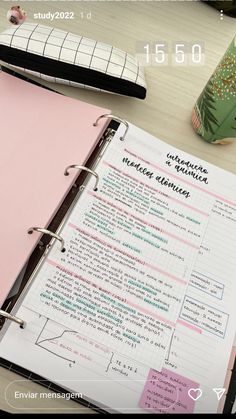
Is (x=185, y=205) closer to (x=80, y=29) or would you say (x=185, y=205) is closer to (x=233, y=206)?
(x=233, y=206)

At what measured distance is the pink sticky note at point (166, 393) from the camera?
1.35 ft

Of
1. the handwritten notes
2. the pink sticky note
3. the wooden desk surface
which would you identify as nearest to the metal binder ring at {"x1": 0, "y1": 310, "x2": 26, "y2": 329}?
the handwritten notes

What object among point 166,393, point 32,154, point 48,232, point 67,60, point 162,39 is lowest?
point 166,393

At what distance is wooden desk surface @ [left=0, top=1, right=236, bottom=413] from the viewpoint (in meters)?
0.62

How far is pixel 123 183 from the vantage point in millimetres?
546

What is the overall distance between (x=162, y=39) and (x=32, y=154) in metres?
0.38

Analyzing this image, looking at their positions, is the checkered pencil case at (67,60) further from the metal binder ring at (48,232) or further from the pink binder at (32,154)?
the metal binder ring at (48,232)

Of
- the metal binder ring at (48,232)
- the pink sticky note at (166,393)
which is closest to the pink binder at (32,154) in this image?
the metal binder ring at (48,232)

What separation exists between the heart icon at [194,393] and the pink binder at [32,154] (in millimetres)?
240

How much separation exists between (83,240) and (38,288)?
0.08 metres

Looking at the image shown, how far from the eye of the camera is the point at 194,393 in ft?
1.39

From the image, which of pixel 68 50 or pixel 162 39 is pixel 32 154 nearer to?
pixel 68 50

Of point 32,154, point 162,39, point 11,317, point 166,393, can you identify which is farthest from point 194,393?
point 162,39

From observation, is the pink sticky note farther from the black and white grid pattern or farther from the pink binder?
the black and white grid pattern
